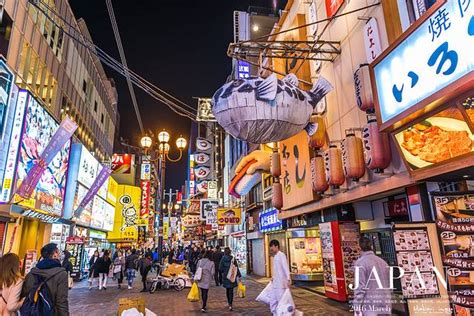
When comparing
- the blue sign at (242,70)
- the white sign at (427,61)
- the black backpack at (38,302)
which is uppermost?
the blue sign at (242,70)

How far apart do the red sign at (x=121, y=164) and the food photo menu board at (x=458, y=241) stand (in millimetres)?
49648

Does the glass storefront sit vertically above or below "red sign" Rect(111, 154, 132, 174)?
below

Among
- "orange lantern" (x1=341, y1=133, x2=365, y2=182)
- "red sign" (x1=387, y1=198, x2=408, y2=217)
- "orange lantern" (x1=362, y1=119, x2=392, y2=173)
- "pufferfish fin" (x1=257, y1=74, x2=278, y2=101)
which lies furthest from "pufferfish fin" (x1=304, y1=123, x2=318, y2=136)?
"pufferfish fin" (x1=257, y1=74, x2=278, y2=101)

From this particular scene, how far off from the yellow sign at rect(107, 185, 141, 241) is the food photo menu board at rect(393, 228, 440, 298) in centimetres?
4102

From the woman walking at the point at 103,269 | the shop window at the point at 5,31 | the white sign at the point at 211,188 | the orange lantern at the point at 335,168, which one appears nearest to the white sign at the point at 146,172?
the white sign at the point at 211,188

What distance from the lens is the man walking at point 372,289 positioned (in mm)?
5316

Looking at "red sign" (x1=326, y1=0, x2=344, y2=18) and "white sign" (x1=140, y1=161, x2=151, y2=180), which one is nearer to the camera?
"red sign" (x1=326, y1=0, x2=344, y2=18)

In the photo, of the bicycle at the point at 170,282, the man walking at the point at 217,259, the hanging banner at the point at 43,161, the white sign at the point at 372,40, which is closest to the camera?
the white sign at the point at 372,40

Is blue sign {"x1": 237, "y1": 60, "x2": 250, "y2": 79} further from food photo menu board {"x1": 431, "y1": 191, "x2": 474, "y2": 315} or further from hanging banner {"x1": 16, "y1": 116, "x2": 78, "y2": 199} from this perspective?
food photo menu board {"x1": 431, "y1": 191, "x2": 474, "y2": 315}

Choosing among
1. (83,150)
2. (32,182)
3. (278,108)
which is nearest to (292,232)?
(278,108)

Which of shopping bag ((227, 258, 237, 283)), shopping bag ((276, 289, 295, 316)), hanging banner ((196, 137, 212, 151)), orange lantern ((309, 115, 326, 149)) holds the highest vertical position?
hanging banner ((196, 137, 212, 151))

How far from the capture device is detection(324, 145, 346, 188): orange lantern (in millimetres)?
10641

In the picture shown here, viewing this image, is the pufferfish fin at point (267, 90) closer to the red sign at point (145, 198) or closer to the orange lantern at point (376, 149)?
the orange lantern at point (376, 149)

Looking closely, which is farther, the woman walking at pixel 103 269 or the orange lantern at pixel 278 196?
the woman walking at pixel 103 269
